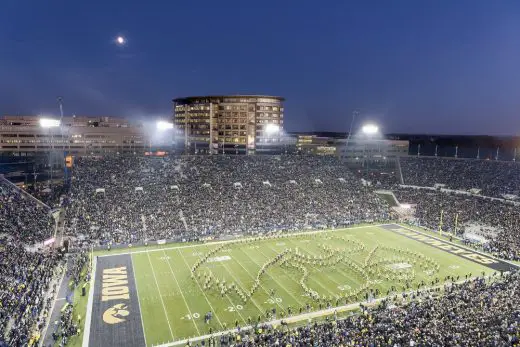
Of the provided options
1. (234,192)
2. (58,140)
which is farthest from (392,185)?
(58,140)

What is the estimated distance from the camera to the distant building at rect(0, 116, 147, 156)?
3762 inches

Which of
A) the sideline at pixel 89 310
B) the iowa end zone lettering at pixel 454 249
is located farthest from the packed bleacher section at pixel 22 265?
the iowa end zone lettering at pixel 454 249

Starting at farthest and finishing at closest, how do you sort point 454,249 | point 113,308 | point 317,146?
point 317,146 < point 454,249 < point 113,308

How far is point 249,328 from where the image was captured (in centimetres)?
2528

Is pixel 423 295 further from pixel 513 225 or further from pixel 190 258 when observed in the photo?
pixel 513 225

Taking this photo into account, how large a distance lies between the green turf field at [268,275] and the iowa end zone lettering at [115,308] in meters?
0.67

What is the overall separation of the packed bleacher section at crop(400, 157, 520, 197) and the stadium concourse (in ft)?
0.73

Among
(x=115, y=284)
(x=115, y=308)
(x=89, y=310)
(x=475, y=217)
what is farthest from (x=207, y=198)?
(x=475, y=217)

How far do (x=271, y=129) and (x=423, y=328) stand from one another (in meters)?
83.2

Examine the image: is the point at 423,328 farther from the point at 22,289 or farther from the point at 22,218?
the point at 22,218

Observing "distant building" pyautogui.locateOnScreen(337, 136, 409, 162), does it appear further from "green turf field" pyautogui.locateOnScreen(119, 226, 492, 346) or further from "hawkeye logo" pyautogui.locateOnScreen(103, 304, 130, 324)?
"hawkeye logo" pyautogui.locateOnScreen(103, 304, 130, 324)

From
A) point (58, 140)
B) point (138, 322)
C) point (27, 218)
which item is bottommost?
point (138, 322)

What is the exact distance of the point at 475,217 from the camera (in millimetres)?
55719

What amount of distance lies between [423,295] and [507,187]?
47.0 meters
